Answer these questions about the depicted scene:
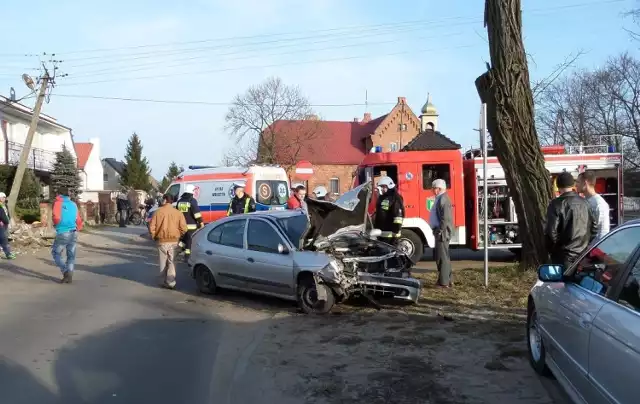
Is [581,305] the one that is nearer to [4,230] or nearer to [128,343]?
[128,343]

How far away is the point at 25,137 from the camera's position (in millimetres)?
38406

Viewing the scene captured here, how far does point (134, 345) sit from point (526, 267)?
6.92 m

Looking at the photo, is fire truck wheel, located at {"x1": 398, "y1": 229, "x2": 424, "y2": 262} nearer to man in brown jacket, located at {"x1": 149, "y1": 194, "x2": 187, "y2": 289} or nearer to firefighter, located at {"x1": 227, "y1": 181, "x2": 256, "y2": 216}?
firefighter, located at {"x1": 227, "y1": 181, "x2": 256, "y2": 216}

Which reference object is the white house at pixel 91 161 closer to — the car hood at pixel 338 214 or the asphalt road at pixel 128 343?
the asphalt road at pixel 128 343

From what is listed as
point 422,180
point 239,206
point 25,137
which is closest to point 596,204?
point 422,180

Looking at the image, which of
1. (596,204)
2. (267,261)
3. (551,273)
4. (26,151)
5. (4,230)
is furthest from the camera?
(26,151)

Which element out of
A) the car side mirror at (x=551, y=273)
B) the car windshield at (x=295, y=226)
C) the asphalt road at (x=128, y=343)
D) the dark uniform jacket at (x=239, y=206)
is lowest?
the asphalt road at (x=128, y=343)

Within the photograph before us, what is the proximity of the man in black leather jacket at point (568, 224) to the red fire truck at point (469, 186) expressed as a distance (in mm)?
6631

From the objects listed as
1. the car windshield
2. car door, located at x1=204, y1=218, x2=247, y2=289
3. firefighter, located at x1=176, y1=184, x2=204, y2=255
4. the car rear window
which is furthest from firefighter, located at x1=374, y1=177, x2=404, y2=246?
the car rear window

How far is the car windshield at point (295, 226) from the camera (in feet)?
29.9

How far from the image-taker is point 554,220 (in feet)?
23.3

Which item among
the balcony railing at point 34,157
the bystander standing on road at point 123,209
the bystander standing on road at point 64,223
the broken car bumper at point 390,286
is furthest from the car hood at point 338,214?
the balcony railing at point 34,157

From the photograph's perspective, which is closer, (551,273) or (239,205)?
(551,273)

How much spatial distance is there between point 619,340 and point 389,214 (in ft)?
24.3
